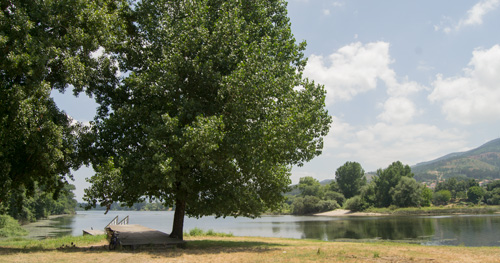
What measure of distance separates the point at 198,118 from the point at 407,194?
106 metres

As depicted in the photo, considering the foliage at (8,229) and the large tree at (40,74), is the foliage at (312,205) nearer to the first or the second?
the foliage at (8,229)

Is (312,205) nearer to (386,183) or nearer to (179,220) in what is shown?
(386,183)

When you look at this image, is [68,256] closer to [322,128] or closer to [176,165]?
[176,165]

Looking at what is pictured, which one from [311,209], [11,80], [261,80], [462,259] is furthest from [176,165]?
[311,209]

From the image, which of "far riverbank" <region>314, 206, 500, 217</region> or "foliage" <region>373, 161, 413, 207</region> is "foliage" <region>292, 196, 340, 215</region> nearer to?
"far riverbank" <region>314, 206, 500, 217</region>

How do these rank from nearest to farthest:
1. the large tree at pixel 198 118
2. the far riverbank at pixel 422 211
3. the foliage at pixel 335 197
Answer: the large tree at pixel 198 118 → the far riverbank at pixel 422 211 → the foliage at pixel 335 197

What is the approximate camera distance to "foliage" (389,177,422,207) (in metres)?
107

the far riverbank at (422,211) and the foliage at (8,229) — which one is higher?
the foliage at (8,229)

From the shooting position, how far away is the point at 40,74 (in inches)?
640

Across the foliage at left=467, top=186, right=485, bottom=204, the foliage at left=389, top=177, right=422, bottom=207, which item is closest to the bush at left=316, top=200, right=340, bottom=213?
the foliage at left=389, top=177, right=422, bottom=207

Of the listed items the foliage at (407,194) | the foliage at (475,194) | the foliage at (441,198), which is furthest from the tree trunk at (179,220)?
the foliage at (475,194)

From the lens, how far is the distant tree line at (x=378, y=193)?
108812 millimetres

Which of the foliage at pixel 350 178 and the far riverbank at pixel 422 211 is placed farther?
the foliage at pixel 350 178

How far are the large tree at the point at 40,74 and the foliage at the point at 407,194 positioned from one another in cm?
10590
